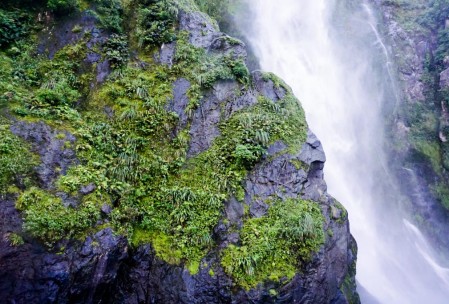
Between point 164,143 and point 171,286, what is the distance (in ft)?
11.5

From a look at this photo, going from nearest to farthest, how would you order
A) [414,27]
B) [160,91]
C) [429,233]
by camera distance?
[160,91]
[429,233]
[414,27]

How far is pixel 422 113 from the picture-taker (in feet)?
60.2

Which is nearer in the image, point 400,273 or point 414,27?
point 400,273

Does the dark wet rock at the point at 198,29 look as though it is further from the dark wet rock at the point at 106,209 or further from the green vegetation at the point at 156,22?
the dark wet rock at the point at 106,209

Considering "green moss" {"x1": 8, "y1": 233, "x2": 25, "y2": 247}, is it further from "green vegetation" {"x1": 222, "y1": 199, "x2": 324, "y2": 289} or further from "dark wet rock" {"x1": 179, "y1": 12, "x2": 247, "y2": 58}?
"dark wet rock" {"x1": 179, "y1": 12, "x2": 247, "y2": 58}

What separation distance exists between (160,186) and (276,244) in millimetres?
3103

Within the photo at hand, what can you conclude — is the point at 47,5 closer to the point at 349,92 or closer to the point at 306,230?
the point at 306,230

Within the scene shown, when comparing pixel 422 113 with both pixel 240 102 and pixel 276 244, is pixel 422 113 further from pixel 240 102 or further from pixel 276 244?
pixel 276 244

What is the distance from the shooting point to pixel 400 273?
14.7m

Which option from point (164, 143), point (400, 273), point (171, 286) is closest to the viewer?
point (171, 286)

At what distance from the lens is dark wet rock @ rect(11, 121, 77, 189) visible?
238 inches

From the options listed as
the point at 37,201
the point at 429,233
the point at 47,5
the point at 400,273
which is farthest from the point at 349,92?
the point at 37,201

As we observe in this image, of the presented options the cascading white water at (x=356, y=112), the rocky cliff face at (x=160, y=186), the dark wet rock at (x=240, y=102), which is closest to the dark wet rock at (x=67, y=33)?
the rocky cliff face at (x=160, y=186)

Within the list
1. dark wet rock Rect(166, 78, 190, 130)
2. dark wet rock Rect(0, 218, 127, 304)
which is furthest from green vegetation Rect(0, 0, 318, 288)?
dark wet rock Rect(0, 218, 127, 304)
